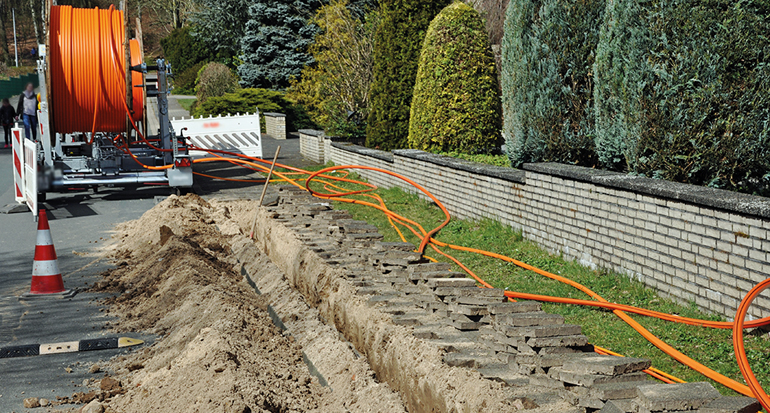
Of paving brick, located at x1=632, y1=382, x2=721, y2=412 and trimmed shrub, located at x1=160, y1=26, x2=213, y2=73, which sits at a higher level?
trimmed shrub, located at x1=160, y1=26, x2=213, y2=73

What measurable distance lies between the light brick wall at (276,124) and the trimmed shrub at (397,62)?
10.6m

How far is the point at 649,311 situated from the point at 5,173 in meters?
16.5

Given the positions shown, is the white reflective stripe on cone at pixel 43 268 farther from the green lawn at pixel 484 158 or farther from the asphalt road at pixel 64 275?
the green lawn at pixel 484 158

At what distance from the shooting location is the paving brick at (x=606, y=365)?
344cm

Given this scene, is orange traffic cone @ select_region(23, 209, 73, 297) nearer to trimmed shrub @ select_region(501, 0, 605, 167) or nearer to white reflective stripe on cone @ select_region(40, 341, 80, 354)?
white reflective stripe on cone @ select_region(40, 341, 80, 354)

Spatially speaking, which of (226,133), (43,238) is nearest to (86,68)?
(226,133)

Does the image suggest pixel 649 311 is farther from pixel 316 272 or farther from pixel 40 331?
pixel 40 331

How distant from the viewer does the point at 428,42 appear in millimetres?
11398

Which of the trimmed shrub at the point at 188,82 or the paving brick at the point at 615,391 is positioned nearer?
the paving brick at the point at 615,391

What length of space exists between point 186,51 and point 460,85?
130 feet

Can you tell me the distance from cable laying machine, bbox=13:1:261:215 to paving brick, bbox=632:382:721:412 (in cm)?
1092

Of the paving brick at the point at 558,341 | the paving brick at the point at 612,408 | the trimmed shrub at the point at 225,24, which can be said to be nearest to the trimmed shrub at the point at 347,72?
the trimmed shrub at the point at 225,24

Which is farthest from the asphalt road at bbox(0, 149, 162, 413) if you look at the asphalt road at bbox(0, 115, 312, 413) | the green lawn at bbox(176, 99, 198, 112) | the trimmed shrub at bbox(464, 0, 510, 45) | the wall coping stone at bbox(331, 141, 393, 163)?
the green lawn at bbox(176, 99, 198, 112)

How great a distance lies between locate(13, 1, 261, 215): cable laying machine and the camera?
12.1 meters
